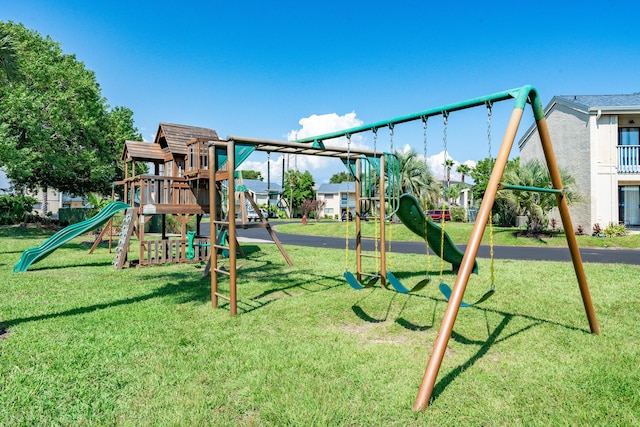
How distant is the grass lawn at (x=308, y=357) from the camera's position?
11.0 ft

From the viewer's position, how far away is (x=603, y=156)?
70.8 ft

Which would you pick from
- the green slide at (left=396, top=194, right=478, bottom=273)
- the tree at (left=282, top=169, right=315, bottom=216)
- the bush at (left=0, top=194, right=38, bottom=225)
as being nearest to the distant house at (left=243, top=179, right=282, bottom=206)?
the tree at (left=282, top=169, right=315, bottom=216)

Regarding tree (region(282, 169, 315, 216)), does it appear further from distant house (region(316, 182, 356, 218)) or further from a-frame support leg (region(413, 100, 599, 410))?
a-frame support leg (region(413, 100, 599, 410))

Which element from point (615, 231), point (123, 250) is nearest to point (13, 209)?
point (123, 250)

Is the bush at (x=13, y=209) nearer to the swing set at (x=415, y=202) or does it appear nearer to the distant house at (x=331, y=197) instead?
the swing set at (x=415, y=202)

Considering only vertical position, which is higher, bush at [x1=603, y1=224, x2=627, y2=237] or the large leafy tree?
the large leafy tree

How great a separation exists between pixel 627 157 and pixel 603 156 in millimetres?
1452

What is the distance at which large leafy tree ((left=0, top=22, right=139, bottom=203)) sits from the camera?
21.5 m

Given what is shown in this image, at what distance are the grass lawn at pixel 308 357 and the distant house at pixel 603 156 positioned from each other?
617 inches

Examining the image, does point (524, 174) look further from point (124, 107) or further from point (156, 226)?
point (124, 107)

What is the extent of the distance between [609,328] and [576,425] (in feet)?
10.5

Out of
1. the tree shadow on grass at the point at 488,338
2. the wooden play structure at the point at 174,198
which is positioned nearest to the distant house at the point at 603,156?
the tree shadow on grass at the point at 488,338

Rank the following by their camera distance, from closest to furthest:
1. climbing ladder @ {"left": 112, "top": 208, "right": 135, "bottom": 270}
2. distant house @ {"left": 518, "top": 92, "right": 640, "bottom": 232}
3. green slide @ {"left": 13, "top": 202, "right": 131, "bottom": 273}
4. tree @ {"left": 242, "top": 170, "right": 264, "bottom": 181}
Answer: green slide @ {"left": 13, "top": 202, "right": 131, "bottom": 273}
climbing ladder @ {"left": 112, "top": 208, "right": 135, "bottom": 270}
distant house @ {"left": 518, "top": 92, "right": 640, "bottom": 232}
tree @ {"left": 242, "top": 170, "right": 264, "bottom": 181}

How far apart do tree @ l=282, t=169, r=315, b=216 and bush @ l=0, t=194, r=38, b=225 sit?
115 ft
